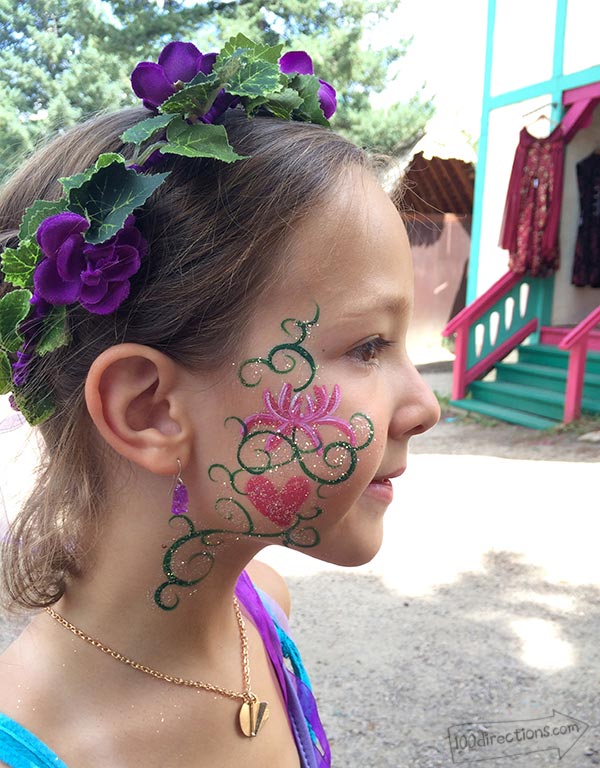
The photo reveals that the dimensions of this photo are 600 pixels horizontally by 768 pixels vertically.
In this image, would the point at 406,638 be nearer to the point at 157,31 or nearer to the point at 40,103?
the point at 40,103

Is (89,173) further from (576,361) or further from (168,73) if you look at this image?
(576,361)

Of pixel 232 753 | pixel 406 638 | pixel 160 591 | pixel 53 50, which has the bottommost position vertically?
pixel 406 638

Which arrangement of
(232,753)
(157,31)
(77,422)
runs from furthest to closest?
(157,31), (232,753), (77,422)

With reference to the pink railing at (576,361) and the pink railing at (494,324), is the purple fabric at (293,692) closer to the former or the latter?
the pink railing at (576,361)

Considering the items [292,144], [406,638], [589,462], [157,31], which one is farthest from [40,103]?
[292,144]

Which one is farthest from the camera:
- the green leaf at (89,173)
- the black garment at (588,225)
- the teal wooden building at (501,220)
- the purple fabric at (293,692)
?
the black garment at (588,225)

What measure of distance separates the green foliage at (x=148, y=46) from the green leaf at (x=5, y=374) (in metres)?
5.79

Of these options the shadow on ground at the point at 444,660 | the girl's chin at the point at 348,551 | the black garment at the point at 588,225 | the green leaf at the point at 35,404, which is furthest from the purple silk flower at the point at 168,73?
the black garment at the point at 588,225

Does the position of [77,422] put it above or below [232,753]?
above

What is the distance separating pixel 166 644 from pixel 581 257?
8.41 m

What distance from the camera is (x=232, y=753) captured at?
4.04 feet

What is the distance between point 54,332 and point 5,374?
0.13 m

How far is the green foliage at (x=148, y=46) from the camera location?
8.45m

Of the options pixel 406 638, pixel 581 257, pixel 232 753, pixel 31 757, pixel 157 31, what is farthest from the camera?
pixel 157 31
